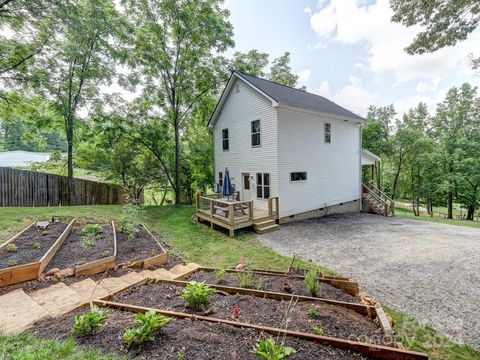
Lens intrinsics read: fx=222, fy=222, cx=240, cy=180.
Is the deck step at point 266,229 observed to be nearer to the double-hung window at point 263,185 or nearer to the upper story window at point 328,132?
the double-hung window at point 263,185

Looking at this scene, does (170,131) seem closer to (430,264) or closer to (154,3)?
(154,3)

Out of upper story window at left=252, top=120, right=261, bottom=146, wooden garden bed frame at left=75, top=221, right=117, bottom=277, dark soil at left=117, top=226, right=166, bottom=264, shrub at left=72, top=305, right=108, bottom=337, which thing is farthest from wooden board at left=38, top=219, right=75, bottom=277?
upper story window at left=252, top=120, right=261, bottom=146

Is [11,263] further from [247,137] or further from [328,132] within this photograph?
[328,132]

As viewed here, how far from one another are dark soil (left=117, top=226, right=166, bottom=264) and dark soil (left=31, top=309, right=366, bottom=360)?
267 cm

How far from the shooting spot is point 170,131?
15125 millimetres

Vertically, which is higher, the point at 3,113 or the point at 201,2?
the point at 201,2

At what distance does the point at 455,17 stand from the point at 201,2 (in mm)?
12107

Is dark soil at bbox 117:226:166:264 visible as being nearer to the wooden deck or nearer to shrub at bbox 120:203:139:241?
shrub at bbox 120:203:139:241

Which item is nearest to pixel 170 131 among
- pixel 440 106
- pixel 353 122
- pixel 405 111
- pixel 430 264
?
pixel 353 122

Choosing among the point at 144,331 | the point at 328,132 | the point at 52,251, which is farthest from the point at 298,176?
the point at 144,331

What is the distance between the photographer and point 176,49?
13.2 metres

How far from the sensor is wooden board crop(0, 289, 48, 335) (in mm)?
2383

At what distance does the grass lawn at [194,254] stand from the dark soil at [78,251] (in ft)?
5.35

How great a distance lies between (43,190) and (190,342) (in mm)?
12782
